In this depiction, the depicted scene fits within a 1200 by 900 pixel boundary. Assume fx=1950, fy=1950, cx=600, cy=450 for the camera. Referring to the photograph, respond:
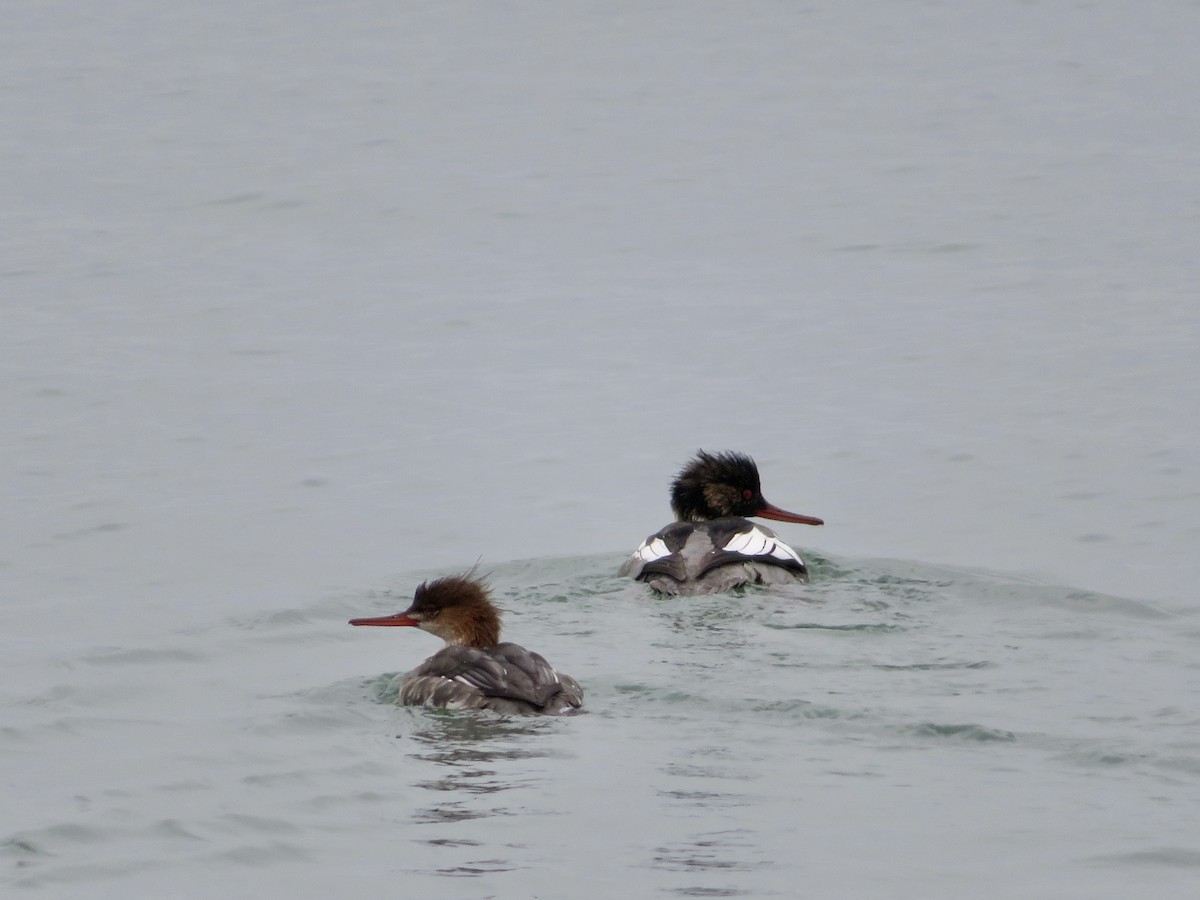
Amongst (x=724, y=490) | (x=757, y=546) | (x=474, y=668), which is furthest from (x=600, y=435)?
(x=474, y=668)

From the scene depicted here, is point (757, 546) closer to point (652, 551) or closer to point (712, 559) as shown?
point (712, 559)

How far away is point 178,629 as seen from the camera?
35.6 ft

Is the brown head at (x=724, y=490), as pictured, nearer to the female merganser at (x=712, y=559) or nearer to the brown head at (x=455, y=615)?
the female merganser at (x=712, y=559)

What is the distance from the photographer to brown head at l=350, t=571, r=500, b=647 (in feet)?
31.0

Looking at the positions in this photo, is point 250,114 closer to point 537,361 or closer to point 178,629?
point 537,361

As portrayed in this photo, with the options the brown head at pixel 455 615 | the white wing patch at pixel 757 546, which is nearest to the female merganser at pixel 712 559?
the white wing patch at pixel 757 546

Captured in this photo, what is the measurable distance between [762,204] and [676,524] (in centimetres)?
1215

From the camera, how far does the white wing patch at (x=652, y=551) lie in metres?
11.2

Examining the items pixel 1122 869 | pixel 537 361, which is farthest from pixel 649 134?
pixel 1122 869

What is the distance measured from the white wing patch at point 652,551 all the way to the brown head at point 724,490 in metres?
0.86

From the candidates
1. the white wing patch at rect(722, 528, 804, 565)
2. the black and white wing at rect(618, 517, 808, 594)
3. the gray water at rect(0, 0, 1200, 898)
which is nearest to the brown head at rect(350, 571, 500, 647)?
the gray water at rect(0, 0, 1200, 898)

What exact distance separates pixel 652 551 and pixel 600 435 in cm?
402

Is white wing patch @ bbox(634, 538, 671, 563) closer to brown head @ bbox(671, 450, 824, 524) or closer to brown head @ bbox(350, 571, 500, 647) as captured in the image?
brown head @ bbox(671, 450, 824, 524)

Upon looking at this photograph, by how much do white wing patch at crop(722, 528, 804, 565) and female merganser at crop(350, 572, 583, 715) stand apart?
209cm
